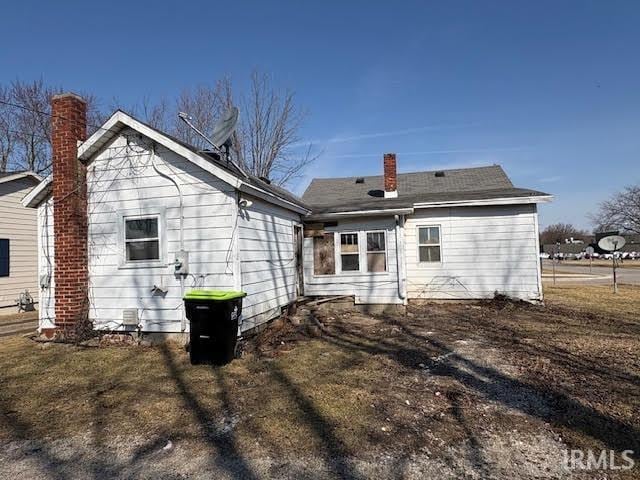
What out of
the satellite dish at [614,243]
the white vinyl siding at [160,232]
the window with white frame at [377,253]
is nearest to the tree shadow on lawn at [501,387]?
the white vinyl siding at [160,232]

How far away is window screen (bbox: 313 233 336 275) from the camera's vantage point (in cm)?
1191

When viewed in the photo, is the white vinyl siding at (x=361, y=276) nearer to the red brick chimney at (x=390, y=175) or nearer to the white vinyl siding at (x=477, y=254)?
the white vinyl siding at (x=477, y=254)

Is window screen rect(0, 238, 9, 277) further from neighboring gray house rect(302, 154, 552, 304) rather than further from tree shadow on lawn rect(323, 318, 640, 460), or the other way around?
tree shadow on lawn rect(323, 318, 640, 460)

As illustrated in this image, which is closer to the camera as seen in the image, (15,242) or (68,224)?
(68,224)

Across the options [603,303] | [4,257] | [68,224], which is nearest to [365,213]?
[68,224]

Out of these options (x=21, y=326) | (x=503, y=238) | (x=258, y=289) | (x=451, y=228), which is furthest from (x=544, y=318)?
(x=21, y=326)

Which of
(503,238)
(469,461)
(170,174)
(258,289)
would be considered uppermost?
(170,174)

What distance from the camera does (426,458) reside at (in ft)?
11.4

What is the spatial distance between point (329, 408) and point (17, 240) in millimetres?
13811

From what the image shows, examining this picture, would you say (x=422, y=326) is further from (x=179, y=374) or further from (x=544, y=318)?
(x=179, y=374)

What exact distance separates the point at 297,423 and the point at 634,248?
286 feet

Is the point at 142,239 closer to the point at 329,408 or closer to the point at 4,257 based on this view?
the point at 329,408

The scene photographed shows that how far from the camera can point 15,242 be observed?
1351cm

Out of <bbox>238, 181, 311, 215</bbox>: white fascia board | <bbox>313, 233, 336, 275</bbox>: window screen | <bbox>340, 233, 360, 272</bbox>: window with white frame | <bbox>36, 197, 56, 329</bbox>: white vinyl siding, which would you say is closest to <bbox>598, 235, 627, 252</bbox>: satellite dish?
<bbox>340, 233, 360, 272</bbox>: window with white frame
